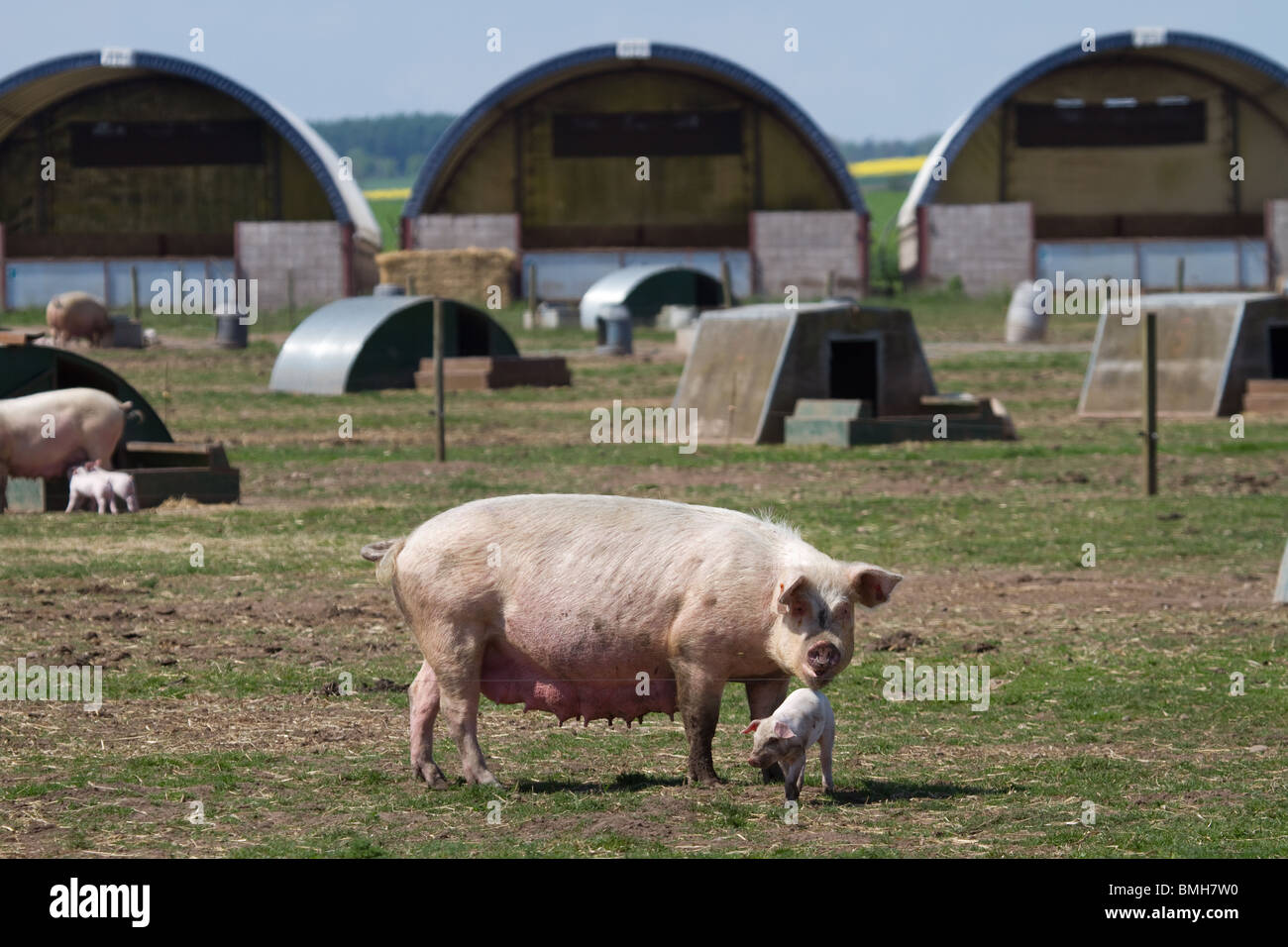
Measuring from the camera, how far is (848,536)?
53.4 ft

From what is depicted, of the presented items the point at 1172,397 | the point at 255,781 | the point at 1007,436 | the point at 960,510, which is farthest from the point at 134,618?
the point at 1172,397

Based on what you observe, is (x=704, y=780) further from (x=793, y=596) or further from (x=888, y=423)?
(x=888, y=423)

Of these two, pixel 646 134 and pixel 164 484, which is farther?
pixel 646 134

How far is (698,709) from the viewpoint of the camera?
7914 mm

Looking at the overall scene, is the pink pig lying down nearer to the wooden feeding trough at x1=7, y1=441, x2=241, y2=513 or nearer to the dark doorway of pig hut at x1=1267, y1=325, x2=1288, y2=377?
the wooden feeding trough at x1=7, y1=441, x2=241, y2=513

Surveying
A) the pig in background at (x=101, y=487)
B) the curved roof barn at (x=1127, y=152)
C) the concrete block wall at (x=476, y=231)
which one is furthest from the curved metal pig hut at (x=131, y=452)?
the curved roof barn at (x=1127, y=152)

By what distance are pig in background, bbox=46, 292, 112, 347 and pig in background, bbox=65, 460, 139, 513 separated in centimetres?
2003

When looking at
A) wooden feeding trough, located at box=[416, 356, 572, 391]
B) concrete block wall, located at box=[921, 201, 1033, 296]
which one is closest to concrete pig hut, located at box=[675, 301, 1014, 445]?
wooden feeding trough, located at box=[416, 356, 572, 391]

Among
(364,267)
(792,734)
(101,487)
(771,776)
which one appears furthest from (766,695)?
(364,267)

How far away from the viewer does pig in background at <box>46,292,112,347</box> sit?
37.5 m

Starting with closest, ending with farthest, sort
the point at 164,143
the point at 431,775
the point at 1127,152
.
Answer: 1. the point at 431,775
2. the point at 164,143
3. the point at 1127,152

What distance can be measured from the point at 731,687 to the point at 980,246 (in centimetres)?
4299

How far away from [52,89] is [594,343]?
2202cm

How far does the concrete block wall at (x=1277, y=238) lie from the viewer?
52188 millimetres
